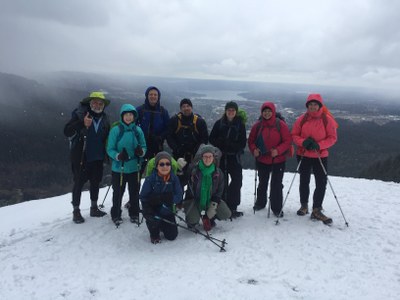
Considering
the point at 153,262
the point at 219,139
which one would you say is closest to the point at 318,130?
the point at 219,139

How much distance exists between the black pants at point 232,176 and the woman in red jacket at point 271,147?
1.91ft

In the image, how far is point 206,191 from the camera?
7.39 m

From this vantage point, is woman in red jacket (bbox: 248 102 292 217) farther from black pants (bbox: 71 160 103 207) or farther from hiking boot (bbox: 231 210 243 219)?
black pants (bbox: 71 160 103 207)

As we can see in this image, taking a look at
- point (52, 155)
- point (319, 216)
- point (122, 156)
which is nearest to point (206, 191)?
point (122, 156)

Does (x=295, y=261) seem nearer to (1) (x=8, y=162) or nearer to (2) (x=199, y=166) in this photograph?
(2) (x=199, y=166)

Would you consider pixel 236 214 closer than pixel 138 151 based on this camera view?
No

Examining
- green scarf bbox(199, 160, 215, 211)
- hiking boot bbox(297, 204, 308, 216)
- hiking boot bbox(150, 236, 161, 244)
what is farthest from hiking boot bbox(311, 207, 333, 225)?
hiking boot bbox(150, 236, 161, 244)

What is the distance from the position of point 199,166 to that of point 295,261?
9.80ft

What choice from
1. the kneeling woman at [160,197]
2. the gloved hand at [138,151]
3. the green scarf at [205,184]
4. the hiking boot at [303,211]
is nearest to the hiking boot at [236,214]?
the green scarf at [205,184]

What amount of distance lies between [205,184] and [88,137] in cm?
321

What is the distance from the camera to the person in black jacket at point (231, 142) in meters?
7.82

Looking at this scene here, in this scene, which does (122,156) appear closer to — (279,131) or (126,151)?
(126,151)

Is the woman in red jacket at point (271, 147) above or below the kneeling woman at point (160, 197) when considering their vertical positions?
above

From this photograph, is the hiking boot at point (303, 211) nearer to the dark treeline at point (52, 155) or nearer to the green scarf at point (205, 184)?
the green scarf at point (205, 184)
